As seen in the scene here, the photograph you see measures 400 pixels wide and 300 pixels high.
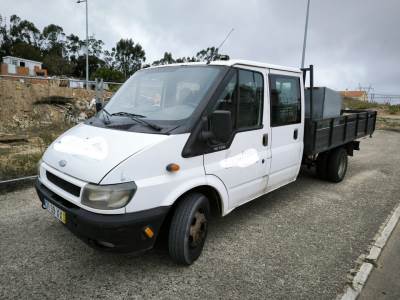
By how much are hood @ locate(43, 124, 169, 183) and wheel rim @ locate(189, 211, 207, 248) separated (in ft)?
3.03

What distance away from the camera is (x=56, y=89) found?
18.0 metres

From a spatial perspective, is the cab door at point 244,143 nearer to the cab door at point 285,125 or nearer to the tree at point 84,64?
the cab door at point 285,125

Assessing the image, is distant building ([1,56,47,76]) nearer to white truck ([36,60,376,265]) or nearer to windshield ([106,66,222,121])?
windshield ([106,66,222,121])

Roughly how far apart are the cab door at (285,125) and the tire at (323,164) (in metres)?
1.42

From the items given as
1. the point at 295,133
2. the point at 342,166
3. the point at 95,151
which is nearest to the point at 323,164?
the point at 342,166

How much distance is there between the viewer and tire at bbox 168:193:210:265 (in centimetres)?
283

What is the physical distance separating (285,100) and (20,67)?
173 feet

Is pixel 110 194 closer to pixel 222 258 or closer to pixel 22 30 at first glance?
pixel 222 258

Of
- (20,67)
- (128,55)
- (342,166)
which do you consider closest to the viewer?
(342,166)

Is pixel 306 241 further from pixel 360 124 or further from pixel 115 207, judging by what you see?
pixel 360 124

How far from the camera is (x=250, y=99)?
352 cm

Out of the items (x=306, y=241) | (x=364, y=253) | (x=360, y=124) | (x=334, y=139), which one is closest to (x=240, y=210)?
(x=306, y=241)

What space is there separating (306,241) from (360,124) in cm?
405

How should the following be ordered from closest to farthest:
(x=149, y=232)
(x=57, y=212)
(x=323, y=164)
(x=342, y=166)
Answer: (x=149, y=232), (x=57, y=212), (x=323, y=164), (x=342, y=166)
